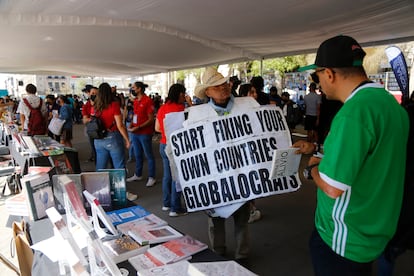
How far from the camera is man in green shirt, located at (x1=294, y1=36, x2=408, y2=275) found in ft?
3.21

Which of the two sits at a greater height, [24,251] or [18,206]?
[18,206]

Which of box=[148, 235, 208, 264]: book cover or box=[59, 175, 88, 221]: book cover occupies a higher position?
box=[59, 175, 88, 221]: book cover

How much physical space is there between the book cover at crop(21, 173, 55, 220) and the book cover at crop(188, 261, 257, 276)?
1048mm

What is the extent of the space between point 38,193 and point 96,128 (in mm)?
1725

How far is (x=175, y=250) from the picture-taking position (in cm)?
142

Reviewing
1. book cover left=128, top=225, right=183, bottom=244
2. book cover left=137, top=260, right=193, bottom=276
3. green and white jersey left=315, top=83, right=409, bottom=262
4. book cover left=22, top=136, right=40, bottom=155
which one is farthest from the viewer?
book cover left=22, top=136, right=40, bottom=155

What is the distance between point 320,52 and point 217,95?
0.97 m

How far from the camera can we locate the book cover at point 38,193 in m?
1.74

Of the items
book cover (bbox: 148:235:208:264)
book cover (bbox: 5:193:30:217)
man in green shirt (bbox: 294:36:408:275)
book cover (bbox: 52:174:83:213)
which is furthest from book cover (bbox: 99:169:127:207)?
man in green shirt (bbox: 294:36:408:275)

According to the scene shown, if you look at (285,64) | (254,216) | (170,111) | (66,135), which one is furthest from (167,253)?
(285,64)

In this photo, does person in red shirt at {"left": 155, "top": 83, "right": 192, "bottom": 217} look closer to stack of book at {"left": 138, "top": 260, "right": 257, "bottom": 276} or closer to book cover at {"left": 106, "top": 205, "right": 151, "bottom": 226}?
book cover at {"left": 106, "top": 205, "right": 151, "bottom": 226}

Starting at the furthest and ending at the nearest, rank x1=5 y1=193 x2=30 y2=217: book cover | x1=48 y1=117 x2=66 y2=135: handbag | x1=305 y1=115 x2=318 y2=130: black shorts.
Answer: x1=305 y1=115 x2=318 y2=130: black shorts < x1=48 y1=117 x2=66 y2=135: handbag < x1=5 y1=193 x2=30 y2=217: book cover

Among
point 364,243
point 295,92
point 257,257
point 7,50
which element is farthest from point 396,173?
point 295,92

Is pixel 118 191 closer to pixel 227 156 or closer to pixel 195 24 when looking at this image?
pixel 227 156
